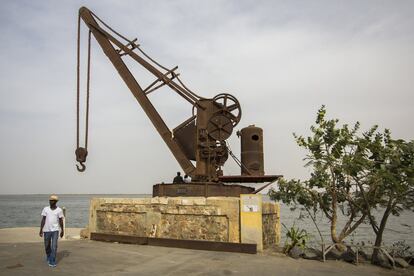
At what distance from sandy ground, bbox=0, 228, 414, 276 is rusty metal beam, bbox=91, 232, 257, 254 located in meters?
0.30

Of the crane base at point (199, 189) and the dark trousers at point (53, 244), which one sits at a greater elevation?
the crane base at point (199, 189)

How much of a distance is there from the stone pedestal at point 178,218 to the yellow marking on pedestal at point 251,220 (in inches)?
6.3

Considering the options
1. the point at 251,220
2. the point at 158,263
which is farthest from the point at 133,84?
the point at 158,263

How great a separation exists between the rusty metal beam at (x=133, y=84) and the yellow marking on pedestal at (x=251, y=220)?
3235 millimetres

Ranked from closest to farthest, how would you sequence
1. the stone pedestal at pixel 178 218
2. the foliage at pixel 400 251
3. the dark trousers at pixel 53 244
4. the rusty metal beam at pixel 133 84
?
1. the dark trousers at pixel 53 244
2. the foliage at pixel 400 251
3. the stone pedestal at pixel 178 218
4. the rusty metal beam at pixel 133 84

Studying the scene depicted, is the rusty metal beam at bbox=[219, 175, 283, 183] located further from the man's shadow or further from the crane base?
the man's shadow

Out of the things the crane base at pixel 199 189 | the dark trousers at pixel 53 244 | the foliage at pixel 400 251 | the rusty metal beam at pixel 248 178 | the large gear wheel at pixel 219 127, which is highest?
the large gear wheel at pixel 219 127

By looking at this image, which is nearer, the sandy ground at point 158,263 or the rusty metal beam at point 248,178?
the sandy ground at point 158,263

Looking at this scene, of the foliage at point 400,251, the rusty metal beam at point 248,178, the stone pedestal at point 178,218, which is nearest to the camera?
the foliage at point 400,251

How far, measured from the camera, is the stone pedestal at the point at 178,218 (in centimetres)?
1041

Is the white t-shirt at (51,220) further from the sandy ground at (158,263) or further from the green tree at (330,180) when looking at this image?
the green tree at (330,180)

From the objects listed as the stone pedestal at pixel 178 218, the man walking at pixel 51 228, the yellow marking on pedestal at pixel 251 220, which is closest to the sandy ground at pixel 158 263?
the man walking at pixel 51 228

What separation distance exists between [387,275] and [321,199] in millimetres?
3418

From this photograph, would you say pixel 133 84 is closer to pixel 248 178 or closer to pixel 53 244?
pixel 248 178
